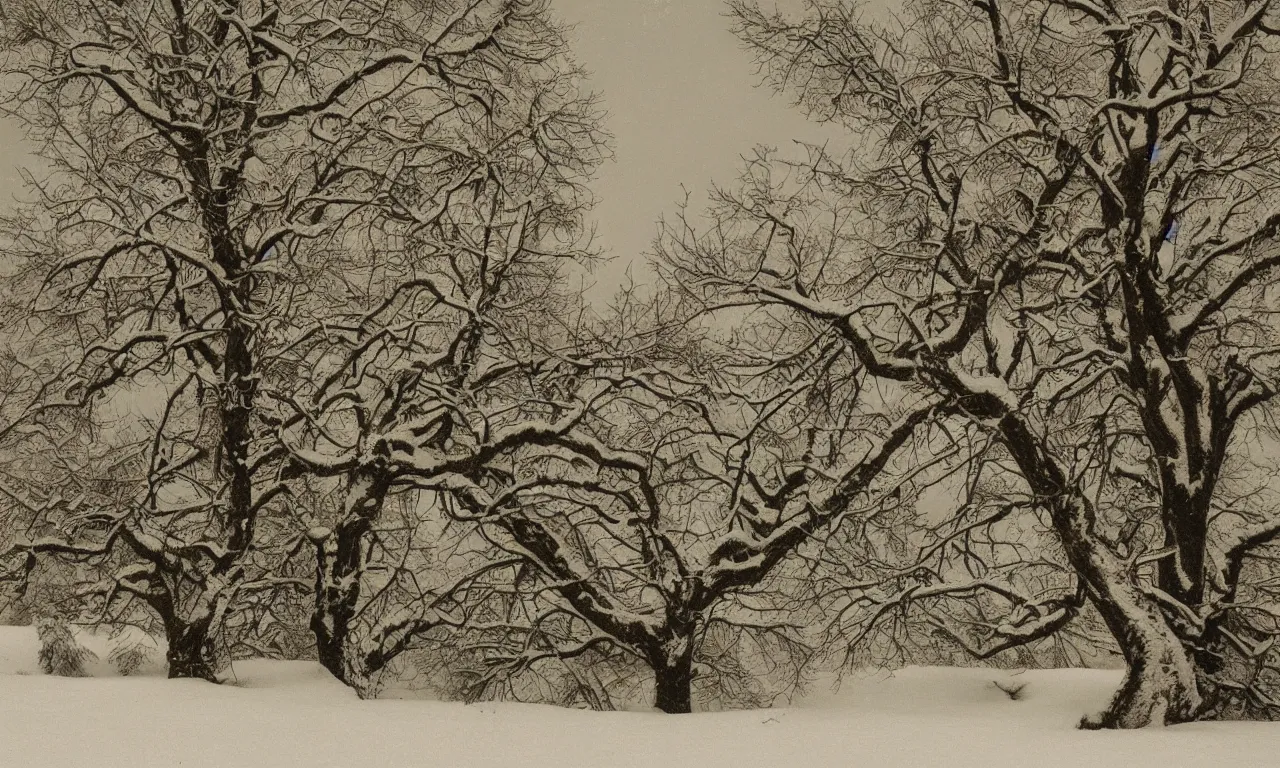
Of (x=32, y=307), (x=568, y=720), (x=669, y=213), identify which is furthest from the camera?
(x=669, y=213)

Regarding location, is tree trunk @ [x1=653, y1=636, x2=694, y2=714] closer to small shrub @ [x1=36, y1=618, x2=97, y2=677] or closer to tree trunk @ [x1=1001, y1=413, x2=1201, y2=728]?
tree trunk @ [x1=1001, y1=413, x2=1201, y2=728]

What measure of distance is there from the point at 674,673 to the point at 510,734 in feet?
11.1

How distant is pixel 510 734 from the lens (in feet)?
29.5

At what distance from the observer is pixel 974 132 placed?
1238 cm

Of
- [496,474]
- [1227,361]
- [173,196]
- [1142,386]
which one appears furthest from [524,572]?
[1227,361]

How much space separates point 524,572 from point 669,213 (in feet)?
17.5

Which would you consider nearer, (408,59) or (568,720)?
(568,720)

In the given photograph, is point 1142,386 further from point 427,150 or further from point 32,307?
point 32,307

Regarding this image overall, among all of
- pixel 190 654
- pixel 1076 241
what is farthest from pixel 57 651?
pixel 1076 241

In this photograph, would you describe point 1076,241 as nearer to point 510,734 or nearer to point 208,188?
point 510,734

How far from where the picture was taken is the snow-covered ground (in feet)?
25.7

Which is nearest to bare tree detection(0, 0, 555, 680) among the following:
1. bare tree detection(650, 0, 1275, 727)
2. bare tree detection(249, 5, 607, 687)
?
bare tree detection(249, 5, 607, 687)

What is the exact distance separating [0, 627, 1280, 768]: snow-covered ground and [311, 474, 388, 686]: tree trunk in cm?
72

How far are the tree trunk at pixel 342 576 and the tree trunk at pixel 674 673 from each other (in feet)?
10.5
